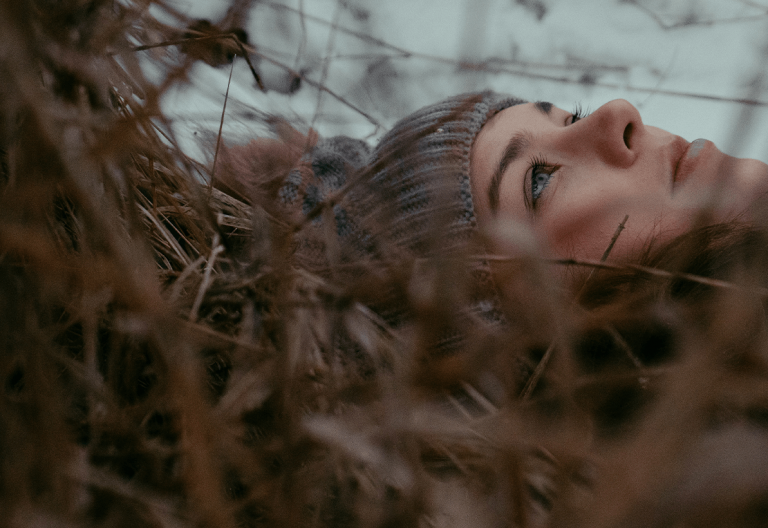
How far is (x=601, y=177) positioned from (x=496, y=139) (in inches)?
8.1

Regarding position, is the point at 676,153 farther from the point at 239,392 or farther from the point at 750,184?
the point at 239,392

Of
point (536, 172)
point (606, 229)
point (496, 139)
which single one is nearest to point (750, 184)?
point (606, 229)

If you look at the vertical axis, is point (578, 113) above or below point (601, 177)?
above

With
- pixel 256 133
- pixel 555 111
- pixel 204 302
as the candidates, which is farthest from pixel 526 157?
pixel 204 302

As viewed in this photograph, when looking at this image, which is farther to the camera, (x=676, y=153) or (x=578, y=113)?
(x=578, y=113)

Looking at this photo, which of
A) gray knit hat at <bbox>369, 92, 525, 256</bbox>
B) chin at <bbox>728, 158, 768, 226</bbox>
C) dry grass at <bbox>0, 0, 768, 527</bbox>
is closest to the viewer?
dry grass at <bbox>0, 0, 768, 527</bbox>

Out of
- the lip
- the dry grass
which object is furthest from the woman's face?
Answer: the dry grass

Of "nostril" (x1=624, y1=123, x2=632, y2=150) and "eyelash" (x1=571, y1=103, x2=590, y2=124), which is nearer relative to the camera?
"nostril" (x1=624, y1=123, x2=632, y2=150)

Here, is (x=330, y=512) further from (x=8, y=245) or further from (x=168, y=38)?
(x=168, y=38)

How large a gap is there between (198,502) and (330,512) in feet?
0.38

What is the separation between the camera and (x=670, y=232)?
434 millimetres

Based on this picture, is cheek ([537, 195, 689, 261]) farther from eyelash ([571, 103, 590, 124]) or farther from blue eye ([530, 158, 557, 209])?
eyelash ([571, 103, 590, 124])

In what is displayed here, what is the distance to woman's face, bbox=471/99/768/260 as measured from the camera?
45 cm

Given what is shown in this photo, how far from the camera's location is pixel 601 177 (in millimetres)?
478
